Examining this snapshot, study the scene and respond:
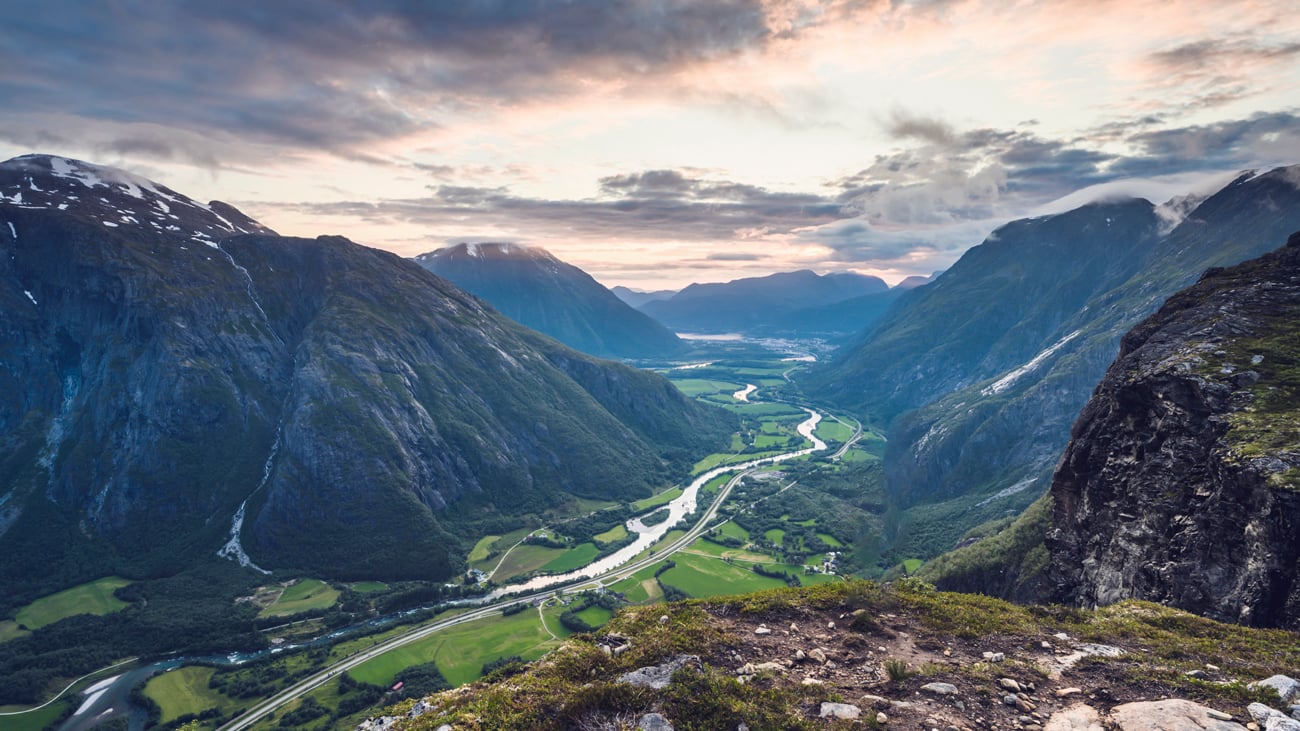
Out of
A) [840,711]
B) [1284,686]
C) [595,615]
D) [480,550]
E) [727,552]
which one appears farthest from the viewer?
[480,550]

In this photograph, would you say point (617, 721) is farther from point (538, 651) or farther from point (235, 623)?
point (235, 623)

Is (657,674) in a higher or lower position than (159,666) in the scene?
higher

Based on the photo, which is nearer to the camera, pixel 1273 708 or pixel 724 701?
pixel 1273 708

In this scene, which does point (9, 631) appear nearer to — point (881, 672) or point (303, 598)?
point (303, 598)

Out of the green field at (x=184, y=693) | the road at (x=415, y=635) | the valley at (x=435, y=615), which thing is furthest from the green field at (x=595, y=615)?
the green field at (x=184, y=693)

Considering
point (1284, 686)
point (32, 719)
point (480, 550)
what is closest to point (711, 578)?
point (480, 550)

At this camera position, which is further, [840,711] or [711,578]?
[711,578]

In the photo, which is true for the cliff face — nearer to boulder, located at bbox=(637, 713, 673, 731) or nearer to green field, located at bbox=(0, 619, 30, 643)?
boulder, located at bbox=(637, 713, 673, 731)

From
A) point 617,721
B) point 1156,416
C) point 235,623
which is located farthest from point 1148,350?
point 235,623
